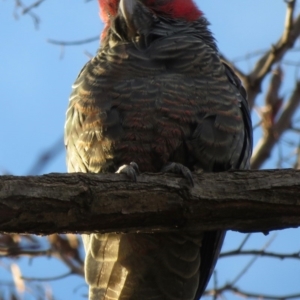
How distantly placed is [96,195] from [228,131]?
4.80ft

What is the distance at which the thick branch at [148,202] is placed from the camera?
11.3ft

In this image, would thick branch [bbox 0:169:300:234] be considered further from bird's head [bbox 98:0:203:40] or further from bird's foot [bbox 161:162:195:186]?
bird's head [bbox 98:0:203:40]

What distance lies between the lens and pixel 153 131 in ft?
15.0

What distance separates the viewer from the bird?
15.0ft

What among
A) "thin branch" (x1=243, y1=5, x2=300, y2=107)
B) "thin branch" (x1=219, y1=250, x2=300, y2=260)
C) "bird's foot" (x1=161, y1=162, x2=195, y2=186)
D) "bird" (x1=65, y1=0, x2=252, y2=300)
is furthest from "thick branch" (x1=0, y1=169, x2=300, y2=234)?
"thin branch" (x1=243, y1=5, x2=300, y2=107)

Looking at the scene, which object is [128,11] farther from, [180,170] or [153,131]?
[180,170]

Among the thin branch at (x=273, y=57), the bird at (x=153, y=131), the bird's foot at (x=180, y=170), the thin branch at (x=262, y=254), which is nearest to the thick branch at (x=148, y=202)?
the bird's foot at (x=180, y=170)

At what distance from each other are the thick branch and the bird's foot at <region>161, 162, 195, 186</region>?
0.13 ft

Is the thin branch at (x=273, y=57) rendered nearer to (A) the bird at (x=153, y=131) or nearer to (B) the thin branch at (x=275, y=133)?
(B) the thin branch at (x=275, y=133)

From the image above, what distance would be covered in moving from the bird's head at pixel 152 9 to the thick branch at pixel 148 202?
2009 mm

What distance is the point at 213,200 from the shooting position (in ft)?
12.7

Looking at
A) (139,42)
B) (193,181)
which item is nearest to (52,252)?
(139,42)

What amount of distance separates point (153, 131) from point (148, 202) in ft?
3.09

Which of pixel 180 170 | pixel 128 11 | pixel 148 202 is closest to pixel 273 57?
pixel 128 11
